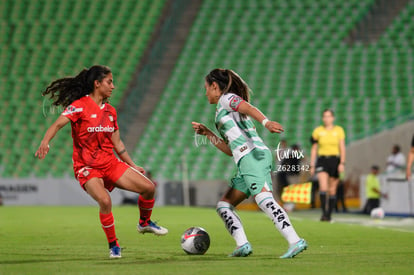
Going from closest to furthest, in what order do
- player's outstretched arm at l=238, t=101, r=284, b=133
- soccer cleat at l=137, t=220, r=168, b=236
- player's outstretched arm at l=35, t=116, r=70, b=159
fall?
player's outstretched arm at l=238, t=101, r=284, b=133 → player's outstretched arm at l=35, t=116, r=70, b=159 → soccer cleat at l=137, t=220, r=168, b=236

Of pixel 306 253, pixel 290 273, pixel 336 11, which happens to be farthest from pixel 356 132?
pixel 290 273

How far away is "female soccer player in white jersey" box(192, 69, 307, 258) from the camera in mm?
7480

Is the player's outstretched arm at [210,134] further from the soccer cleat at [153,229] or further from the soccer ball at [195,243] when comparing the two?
the soccer cleat at [153,229]

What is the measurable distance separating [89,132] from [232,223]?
173 centimetres

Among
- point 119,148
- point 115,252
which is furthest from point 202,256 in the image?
point 119,148

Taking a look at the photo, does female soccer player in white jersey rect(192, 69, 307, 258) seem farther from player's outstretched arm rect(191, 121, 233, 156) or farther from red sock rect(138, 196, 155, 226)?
red sock rect(138, 196, 155, 226)

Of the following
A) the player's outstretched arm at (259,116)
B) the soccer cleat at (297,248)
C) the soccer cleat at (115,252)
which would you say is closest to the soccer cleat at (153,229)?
the soccer cleat at (115,252)

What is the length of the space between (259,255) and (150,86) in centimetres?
2021

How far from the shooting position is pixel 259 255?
806 cm

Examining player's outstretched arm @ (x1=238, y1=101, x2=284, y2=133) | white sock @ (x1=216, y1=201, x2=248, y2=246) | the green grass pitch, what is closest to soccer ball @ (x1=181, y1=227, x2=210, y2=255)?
the green grass pitch

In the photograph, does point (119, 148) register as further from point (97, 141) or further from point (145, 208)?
point (145, 208)

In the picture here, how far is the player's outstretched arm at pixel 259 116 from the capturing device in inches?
274

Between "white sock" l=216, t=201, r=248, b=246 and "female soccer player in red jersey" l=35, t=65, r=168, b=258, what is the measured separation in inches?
34.9

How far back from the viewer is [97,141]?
26.9ft
